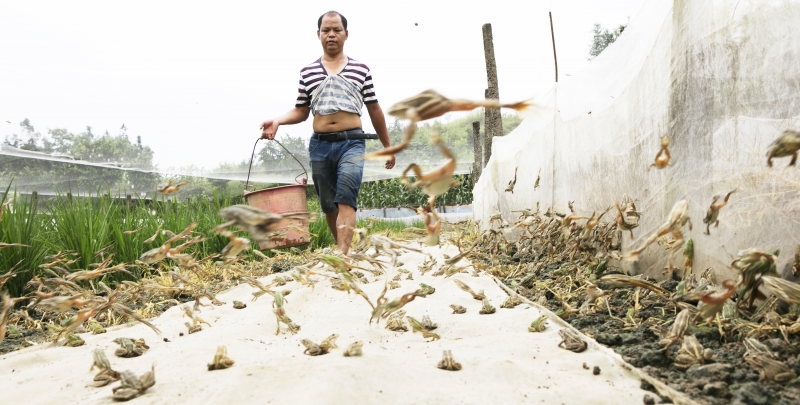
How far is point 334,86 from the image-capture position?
3.81 m

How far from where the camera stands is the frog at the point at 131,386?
4.56 feet

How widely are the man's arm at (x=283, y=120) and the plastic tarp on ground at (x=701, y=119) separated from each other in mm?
1864

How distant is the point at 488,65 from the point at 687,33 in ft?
21.6

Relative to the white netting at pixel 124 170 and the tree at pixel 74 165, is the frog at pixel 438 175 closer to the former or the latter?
the white netting at pixel 124 170

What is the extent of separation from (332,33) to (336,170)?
37.7 inches

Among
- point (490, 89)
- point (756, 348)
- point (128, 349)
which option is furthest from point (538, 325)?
point (490, 89)

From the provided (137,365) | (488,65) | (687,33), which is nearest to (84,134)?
(488,65)

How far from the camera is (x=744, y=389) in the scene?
1.21 m

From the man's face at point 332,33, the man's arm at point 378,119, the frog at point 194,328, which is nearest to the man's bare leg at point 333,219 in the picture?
the man's arm at point 378,119

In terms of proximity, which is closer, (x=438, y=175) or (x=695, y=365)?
(x=438, y=175)

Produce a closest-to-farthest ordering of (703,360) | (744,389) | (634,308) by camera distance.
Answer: (744,389), (703,360), (634,308)

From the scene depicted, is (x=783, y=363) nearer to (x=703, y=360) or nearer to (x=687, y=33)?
(x=703, y=360)

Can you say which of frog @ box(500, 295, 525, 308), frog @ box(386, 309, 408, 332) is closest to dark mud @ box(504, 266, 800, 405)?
frog @ box(500, 295, 525, 308)

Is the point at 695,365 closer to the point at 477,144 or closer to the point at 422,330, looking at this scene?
the point at 422,330
